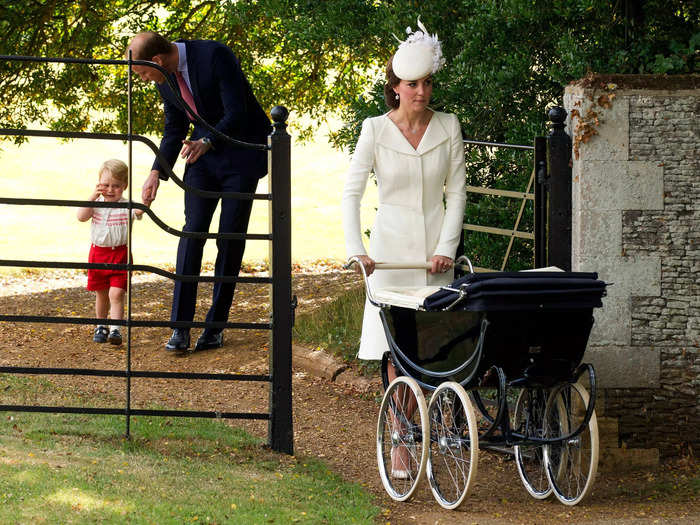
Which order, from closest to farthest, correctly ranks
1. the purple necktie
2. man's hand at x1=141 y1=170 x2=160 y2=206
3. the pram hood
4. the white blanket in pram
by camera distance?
the pram hood < the white blanket in pram < man's hand at x1=141 y1=170 x2=160 y2=206 < the purple necktie

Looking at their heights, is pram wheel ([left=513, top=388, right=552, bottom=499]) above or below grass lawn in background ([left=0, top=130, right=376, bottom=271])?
below

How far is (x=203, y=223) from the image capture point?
7656 mm

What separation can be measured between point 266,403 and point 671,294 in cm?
291

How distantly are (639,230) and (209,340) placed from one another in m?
3.73

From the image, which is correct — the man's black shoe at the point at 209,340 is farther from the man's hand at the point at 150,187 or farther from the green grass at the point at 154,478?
the green grass at the point at 154,478

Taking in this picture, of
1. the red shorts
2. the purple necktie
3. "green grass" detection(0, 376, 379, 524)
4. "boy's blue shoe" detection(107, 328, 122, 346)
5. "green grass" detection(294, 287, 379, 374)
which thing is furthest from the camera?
"boy's blue shoe" detection(107, 328, 122, 346)

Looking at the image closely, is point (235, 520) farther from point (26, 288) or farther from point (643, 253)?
point (26, 288)

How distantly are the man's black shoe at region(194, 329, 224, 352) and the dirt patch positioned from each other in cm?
7

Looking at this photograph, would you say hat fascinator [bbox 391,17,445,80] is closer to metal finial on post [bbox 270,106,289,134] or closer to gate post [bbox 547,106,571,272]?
metal finial on post [bbox 270,106,289,134]

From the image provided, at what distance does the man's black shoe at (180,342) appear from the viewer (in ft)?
25.9

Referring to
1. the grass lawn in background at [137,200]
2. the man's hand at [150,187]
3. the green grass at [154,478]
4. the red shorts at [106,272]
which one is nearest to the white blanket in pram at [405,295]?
the green grass at [154,478]

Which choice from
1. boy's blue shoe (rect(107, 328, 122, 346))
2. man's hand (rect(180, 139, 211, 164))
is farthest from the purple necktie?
boy's blue shoe (rect(107, 328, 122, 346))

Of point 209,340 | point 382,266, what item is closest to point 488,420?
point 382,266

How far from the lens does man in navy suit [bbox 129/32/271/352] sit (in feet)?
23.9
